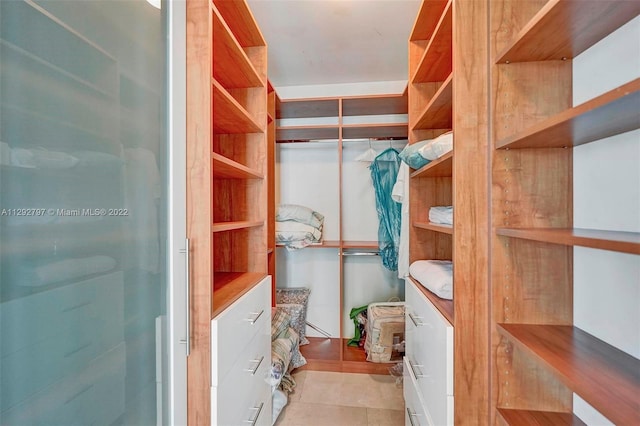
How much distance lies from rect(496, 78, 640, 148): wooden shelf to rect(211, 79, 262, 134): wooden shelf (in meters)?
1.00

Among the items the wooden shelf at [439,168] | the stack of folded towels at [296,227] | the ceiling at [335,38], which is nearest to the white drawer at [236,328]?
the stack of folded towels at [296,227]

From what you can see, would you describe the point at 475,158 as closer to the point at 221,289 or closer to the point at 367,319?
the point at 221,289

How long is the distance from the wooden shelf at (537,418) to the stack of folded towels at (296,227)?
1710 mm

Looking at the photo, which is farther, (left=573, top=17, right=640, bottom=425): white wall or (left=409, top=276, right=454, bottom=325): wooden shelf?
(left=409, top=276, right=454, bottom=325): wooden shelf

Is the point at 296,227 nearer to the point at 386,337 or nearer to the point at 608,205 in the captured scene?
the point at 386,337

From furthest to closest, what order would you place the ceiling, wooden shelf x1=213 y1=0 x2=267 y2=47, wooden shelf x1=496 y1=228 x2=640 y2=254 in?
the ceiling
wooden shelf x1=213 y1=0 x2=267 y2=47
wooden shelf x1=496 y1=228 x2=640 y2=254

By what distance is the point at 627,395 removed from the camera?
23.6 inches

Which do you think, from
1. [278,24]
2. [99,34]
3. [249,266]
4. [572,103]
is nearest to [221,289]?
[249,266]

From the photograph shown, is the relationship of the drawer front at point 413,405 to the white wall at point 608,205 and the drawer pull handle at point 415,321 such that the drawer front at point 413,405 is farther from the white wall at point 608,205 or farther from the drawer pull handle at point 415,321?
the white wall at point 608,205

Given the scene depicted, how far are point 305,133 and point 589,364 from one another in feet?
7.73

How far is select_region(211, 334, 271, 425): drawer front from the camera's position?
1078mm

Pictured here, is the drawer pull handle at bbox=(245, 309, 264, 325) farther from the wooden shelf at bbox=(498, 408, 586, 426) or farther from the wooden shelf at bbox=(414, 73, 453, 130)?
the wooden shelf at bbox=(414, 73, 453, 130)

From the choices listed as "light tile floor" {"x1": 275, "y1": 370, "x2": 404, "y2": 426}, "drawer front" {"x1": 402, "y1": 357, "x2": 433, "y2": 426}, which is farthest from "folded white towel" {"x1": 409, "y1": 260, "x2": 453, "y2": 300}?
"light tile floor" {"x1": 275, "y1": 370, "x2": 404, "y2": 426}

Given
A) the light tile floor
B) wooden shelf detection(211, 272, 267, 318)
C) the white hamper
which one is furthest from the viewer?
the white hamper
